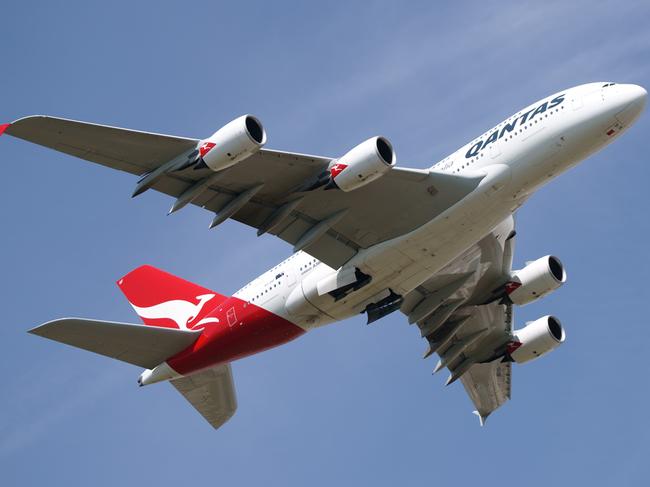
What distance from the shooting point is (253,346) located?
3941 cm

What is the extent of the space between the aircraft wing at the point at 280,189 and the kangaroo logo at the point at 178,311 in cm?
593

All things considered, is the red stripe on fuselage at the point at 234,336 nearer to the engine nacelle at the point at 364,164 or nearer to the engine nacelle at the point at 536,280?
the engine nacelle at the point at 364,164

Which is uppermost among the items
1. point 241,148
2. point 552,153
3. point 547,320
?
point 241,148

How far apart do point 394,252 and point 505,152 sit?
16.2 ft

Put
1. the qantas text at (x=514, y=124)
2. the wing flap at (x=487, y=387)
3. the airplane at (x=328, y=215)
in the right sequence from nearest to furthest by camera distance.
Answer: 1. the airplane at (x=328, y=215)
2. the qantas text at (x=514, y=124)
3. the wing flap at (x=487, y=387)

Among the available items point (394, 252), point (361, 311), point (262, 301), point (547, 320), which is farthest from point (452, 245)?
point (547, 320)

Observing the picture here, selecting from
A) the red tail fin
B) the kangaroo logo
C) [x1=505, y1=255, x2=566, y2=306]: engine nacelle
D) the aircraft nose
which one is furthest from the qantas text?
the kangaroo logo

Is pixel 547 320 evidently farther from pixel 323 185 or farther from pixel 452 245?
pixel 323 185

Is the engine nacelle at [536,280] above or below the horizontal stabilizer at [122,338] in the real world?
below

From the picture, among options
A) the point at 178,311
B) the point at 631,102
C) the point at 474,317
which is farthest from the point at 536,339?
the point at 178,311

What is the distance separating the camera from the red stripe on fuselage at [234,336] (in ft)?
127

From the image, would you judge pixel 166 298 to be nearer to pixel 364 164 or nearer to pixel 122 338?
pixel 122 338

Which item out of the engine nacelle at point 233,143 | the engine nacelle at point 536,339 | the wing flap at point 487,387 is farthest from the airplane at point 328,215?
the wing flap at point 487,387

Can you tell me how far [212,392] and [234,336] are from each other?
153 inches
